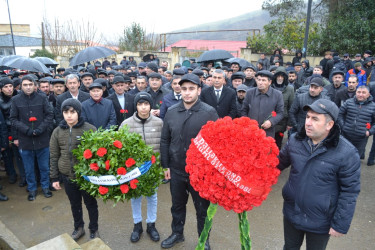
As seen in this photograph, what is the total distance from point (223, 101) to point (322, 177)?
347 cm

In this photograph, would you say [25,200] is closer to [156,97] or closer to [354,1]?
[156,97]

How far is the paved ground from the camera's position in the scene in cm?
415

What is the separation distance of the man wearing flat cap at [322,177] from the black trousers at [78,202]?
2714 millimetres

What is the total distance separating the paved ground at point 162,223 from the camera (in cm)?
415

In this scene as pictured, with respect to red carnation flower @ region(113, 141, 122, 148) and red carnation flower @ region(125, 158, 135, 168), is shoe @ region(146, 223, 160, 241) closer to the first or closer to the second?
red carnation flower @ region(125, 158, 135, 168)

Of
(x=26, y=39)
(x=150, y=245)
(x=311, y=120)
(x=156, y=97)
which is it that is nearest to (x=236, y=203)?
(x=311, y=120)

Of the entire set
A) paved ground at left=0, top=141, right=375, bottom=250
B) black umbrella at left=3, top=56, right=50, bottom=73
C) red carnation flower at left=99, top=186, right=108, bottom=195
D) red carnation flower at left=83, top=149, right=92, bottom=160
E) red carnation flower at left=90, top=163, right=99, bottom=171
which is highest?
black umbrella at left=3, top=56, right=50, bottom=73

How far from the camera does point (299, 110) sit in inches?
242

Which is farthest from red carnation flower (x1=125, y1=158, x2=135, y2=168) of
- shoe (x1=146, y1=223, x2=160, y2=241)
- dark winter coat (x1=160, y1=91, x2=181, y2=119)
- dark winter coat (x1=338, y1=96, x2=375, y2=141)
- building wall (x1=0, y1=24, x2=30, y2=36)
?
building wall (x1=0, y1=24, x2=30, y2=36)

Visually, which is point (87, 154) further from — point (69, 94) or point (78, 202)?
point (69, 94)

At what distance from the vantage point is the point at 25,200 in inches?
215

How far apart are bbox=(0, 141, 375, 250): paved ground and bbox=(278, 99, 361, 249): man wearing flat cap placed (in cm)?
154

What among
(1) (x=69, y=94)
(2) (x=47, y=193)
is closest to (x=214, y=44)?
(1) (x=69, y=94)

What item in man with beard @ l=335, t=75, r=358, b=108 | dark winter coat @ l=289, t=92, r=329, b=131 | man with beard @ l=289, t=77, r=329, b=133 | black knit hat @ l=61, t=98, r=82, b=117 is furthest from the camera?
man with beard @ l=335, t=75, r=358, b=108
